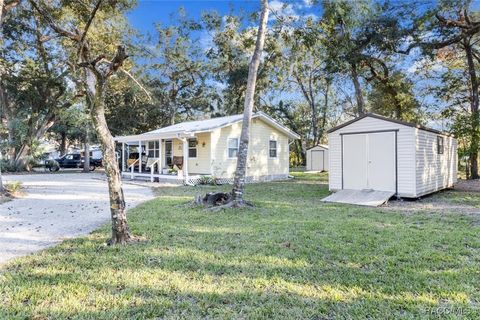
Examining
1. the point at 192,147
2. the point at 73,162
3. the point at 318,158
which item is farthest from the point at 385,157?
the point at 73,162

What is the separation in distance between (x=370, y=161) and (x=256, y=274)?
7705 millimetres

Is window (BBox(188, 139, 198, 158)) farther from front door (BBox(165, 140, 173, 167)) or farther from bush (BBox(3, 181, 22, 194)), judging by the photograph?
bush (BBox(3, 181, 22, 194))

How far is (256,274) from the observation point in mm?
3605

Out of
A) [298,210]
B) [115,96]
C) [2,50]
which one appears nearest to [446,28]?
[298,210]

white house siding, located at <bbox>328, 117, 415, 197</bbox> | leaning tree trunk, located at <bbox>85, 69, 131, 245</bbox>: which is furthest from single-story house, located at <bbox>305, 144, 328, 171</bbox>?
leaning tree trunk, located at <bbox>85, 69, 131, 245</bbox>

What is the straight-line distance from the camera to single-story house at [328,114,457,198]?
9.49 metres

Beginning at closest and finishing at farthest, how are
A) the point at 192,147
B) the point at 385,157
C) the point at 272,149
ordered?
1. the point at 385,157
2. the point at 192,147
3. the point at 272,149

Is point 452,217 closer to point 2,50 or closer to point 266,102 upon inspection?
point 2,50

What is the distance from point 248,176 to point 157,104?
14.2 metres

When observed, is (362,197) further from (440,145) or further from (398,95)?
(398,95)

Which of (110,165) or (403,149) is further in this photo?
(403,149)

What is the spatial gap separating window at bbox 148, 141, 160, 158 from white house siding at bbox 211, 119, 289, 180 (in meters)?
5.07

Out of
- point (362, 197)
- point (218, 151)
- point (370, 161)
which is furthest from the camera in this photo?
point (218, 151)

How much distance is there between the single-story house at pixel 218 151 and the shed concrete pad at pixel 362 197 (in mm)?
6673
